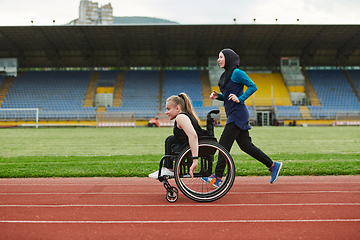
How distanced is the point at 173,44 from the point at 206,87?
6731mm

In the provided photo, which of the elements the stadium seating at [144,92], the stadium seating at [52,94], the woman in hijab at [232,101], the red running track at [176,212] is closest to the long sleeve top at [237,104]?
the woman in hijab at [232,101]

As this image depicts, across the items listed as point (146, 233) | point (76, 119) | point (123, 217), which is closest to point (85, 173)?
point (123, 217)

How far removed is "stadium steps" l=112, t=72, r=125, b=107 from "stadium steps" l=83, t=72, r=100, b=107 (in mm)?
2608

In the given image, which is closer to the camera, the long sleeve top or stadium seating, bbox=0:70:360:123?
the long sleeve top

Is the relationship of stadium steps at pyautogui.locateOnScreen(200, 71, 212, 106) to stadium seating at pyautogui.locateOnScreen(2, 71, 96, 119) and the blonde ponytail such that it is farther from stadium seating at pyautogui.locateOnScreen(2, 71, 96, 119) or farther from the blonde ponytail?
the blonde ponytail

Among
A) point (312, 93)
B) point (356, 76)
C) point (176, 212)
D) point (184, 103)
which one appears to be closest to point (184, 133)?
point (184, 103)

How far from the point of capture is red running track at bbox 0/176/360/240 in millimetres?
2924

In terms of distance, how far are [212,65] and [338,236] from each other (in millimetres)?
41436

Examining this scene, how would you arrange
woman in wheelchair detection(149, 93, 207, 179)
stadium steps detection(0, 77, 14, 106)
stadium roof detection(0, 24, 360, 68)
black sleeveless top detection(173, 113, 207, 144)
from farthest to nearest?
1. stadium steps detection(0, 77, 14, 106)
2. stadium roof detection(0, 24, 360, 68)
3. black sleeveless top detection(173, 113, 207, 144)
4. woman in wheelchair detection(149, 93, 207, 179)

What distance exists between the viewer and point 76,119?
112 ft

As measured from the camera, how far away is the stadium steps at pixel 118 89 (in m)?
38.4

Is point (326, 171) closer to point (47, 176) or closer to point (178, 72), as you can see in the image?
point (47, 176)

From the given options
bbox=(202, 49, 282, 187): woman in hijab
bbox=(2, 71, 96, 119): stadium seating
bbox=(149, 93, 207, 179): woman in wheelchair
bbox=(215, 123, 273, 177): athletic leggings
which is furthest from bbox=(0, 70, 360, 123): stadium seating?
bbox=(149, 93, 207, 179): woman in wheelchair

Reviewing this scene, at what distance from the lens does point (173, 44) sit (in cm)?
4094
